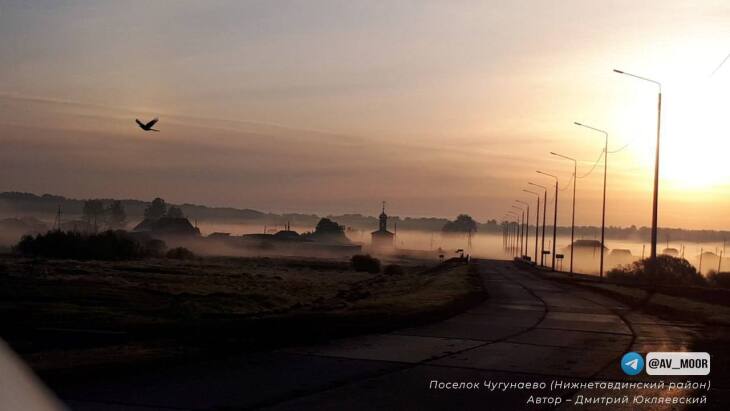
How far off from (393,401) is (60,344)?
720 centimetres

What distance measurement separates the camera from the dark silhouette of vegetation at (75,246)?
3846 inches

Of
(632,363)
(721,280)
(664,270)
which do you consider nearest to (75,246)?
(664,270)

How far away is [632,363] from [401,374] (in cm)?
509

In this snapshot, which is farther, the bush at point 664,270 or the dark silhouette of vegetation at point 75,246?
the bush at point 664,270

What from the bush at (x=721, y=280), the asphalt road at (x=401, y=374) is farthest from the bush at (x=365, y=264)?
the asphalt road at (x=401, y=374)

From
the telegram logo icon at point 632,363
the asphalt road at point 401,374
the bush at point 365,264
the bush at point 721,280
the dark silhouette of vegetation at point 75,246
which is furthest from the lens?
the bush at point 365,264

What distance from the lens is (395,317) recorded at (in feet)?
73.7

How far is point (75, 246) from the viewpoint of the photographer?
9919 cm

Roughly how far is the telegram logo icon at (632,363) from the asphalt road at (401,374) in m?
0.24

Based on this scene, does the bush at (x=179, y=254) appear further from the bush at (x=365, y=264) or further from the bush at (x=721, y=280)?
the bush at (x=721, y=280)

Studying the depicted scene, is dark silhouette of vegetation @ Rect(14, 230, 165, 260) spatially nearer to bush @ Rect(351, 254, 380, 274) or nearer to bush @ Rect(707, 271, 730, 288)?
bush @ Rect(351, 254, 380, 274)

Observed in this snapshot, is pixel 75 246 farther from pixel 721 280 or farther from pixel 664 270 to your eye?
pixel 721 280

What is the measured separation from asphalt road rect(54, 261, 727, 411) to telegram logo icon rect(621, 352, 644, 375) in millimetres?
244

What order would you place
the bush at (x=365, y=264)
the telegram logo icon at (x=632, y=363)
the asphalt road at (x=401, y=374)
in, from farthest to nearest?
the bush at (x=365, y=264) < the telegram logo icon at (x=632, y=363) < the asphalt road at (x=401, y=374)
